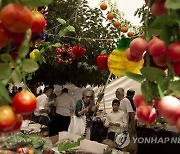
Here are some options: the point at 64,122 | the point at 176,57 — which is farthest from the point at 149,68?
the point at 64,122

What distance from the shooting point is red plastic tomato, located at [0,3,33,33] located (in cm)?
45

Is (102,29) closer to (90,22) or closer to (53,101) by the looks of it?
(90,22)

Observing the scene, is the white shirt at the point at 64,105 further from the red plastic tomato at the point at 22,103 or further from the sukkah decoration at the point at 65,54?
the red plastic tomato at the point at 22,103

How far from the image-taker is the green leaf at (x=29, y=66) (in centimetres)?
48

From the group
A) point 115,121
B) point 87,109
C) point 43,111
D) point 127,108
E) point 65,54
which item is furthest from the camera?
point 43,111

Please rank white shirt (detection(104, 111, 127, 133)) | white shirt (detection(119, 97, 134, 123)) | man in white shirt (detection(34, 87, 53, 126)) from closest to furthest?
white shirt (detection(104, 111, 127, 133))
white shirt (detection(119, 97, 134, 123))
man in white shirt (detection(34, 87, 53, 126))

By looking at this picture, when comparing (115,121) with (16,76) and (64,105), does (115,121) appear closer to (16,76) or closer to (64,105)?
(64,105)

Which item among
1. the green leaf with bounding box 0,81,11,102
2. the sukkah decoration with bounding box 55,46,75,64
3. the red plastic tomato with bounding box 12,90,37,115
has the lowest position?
the red plastic tomato with bounding box 12,90,37,115

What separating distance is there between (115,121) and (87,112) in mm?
356

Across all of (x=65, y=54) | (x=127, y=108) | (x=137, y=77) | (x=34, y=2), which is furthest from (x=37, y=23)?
(x=127, y=108)

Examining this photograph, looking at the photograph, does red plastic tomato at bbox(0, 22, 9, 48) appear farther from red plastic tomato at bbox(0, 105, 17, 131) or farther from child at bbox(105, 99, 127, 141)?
child at bbox(105, 99, 127, 141)

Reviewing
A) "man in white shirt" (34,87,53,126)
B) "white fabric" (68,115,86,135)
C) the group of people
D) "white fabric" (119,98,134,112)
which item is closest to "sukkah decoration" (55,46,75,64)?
the group of people

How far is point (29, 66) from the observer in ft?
1.57

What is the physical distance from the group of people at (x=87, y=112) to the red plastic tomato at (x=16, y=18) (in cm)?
281
